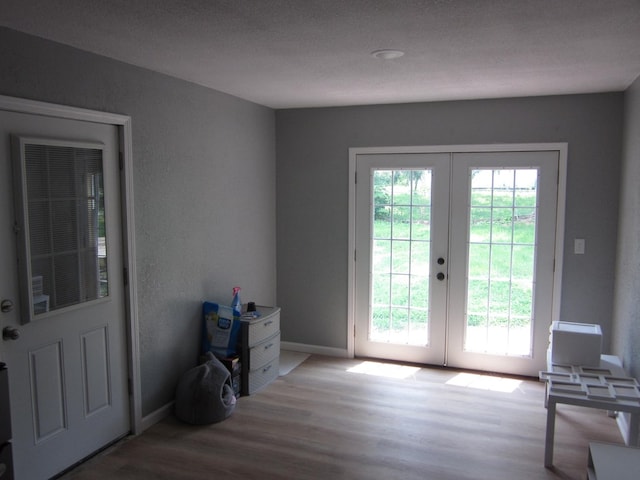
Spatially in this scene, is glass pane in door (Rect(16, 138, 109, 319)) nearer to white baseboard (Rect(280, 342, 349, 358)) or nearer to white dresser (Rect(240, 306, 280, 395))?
white dresser (Rect(240, 306, 280, 395))

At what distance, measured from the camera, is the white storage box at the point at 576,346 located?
326cm

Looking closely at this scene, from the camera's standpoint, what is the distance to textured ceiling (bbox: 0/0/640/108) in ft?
6.71

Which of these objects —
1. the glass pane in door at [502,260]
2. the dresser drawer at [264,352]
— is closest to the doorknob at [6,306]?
the dresser drawer at [264,352]

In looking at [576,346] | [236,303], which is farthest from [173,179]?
[576,346]

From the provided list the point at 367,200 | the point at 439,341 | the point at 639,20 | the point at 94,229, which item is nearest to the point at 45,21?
the point at 94,229

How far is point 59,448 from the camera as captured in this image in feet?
9.12

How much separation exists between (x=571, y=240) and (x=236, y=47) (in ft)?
9.78

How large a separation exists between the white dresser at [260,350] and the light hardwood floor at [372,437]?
10 centimetres

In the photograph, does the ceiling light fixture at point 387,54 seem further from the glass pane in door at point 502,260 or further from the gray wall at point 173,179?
the glass pane in door at point 502,260

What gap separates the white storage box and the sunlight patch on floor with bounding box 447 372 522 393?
825 mm

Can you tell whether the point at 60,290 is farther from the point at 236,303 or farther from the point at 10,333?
the point at 236,303

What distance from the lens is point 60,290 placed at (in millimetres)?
2729

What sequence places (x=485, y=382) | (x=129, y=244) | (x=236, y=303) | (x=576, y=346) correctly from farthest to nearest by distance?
(x=485, y=382) < (x=236, y=303) < (x=576, y=346) < (x=129, y=244)

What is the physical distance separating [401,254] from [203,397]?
2.10 meters
